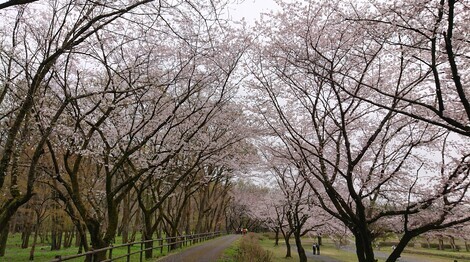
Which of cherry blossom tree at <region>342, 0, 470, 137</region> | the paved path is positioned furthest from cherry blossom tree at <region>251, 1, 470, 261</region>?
the paved path

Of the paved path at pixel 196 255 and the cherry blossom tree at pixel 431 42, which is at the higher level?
the cherry blossom tree at pixel 431 42

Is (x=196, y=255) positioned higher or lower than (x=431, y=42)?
lower

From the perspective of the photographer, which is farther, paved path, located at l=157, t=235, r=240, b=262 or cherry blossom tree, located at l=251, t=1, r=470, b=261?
paved path, located at l=157, t=235, r=240, b=262

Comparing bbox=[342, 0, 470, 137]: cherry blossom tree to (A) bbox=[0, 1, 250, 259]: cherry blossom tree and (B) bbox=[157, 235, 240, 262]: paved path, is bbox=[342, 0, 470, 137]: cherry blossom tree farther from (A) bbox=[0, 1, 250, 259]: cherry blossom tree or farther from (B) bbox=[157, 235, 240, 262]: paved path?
(B) bbox=[157, 235, 240, 262]: paved path

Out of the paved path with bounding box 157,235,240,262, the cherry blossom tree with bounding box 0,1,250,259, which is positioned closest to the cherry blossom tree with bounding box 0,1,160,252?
the cherry blossom tree with bounding box 0,1,250,259

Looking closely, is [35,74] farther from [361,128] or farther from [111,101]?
[361,128]

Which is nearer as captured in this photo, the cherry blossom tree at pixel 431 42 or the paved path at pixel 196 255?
the cherry blossom tree at pixel 431 42

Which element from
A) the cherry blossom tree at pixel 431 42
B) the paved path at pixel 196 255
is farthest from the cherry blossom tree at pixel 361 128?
the paved path at pixel 196 255

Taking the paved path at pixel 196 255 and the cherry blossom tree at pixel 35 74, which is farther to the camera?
the paved path at pixel 196 255

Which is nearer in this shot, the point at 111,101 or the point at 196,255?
the point at 111,101

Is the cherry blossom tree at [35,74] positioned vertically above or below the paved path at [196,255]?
above

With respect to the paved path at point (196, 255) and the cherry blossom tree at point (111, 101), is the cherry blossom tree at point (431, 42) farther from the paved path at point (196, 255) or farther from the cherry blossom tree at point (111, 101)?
the paved path at point (196, 255)

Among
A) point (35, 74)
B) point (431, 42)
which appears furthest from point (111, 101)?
point (431, 42)

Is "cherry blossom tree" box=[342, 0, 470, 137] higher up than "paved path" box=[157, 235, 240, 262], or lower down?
higher up
